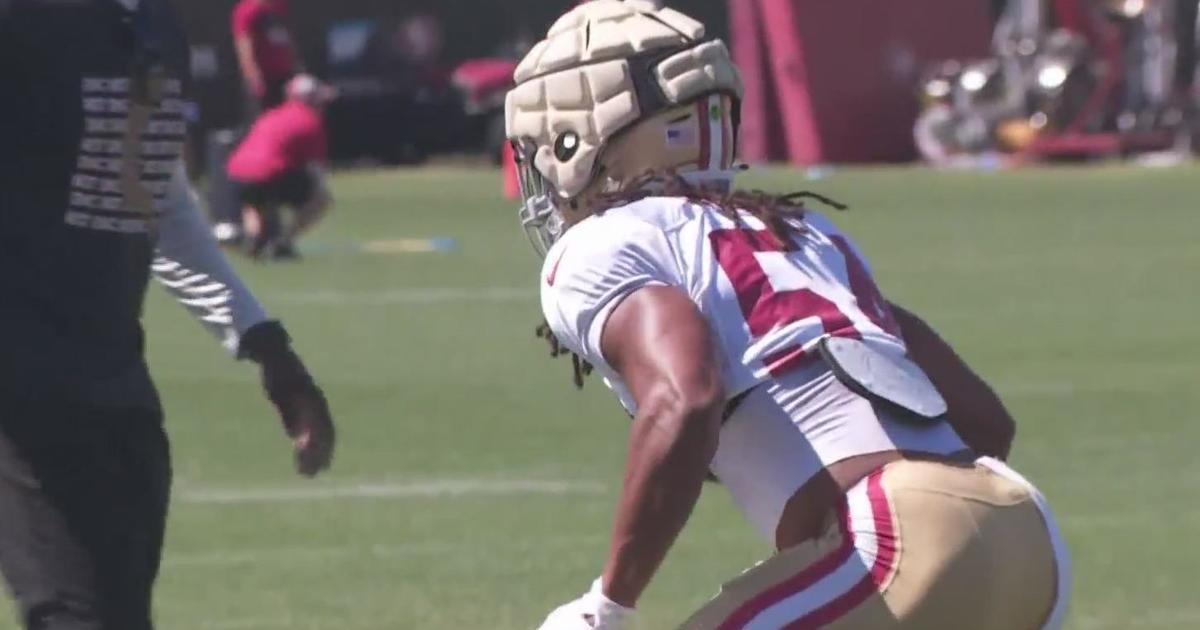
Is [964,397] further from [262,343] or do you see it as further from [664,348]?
[262,343]

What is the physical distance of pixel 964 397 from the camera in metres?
4.41

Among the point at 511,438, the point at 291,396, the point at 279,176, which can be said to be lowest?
the point at 279,176

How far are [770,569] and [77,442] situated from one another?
1.17 m

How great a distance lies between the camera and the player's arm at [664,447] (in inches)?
150

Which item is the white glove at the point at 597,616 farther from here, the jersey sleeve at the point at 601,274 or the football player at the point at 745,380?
the jersey sleeve at the point at 601,274

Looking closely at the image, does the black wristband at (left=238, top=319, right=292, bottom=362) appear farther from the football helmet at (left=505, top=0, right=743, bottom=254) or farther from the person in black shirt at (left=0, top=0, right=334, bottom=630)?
the football helmet at (left=505, top=0, right=743, bottom=254)

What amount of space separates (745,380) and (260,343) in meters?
1.28

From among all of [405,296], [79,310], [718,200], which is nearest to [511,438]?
[405,296]

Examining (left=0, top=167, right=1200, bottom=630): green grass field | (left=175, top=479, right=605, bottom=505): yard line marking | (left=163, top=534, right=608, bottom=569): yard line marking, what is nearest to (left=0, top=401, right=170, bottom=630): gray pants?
(left=0, top=167, right=1200, bottom=630): green grass field

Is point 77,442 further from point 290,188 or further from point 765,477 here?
point 290,188

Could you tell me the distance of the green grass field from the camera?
8164mm

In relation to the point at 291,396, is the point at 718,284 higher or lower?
higher

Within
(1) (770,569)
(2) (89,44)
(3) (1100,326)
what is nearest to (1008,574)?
(1) (770,569)

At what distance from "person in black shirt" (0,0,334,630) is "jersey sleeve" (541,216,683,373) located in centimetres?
82
